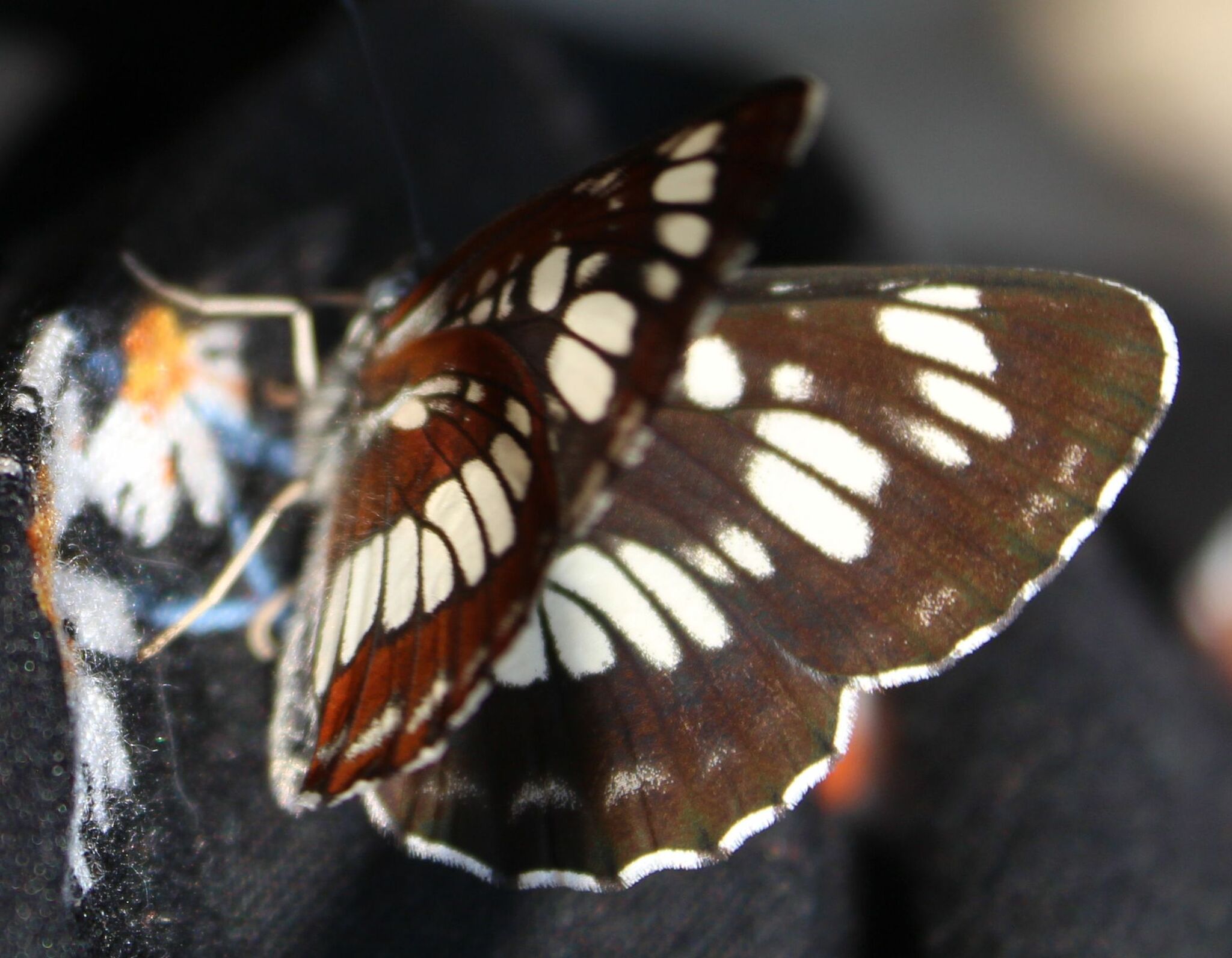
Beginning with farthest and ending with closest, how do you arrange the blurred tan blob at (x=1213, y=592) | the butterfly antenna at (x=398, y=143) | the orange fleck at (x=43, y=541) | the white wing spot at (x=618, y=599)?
1. the blurred tan blob at (x=1213, y=592)
2. the butterfly antenna at (x=398, y=143)
3. the white wing spot at (x=618, y=599)
4. the orange fleck at (x=43, y=541)

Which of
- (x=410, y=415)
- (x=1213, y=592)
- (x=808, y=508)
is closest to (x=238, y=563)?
(x=410, y=415)

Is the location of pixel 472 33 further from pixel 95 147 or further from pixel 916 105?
pixel 916 105

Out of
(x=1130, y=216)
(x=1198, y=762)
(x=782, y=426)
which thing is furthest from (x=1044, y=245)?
(x=782, y=426)

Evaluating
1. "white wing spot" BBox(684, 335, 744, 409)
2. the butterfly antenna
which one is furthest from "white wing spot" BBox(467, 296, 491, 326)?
the butterfly antenna

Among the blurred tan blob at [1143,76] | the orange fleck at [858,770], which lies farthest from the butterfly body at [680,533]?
the blurred tan blob at [1143,76]

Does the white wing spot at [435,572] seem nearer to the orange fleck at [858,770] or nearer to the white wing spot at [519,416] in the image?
the white wing spot at [519,416]

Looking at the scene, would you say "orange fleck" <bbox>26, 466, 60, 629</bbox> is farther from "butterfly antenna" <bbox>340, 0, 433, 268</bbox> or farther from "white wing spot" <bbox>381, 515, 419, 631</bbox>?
"butterfly antenna" <bbox>340, 0, 433, 268</bbox>
